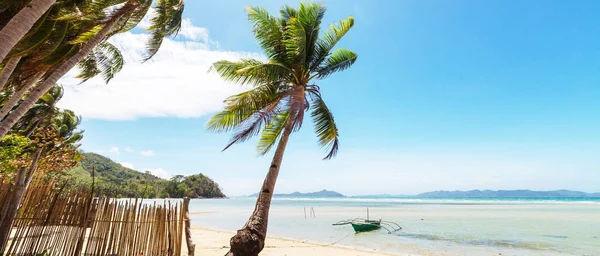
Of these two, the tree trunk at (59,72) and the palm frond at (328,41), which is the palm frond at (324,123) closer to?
the palm frond at (328,41)

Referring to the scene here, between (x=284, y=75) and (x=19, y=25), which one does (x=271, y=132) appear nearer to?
(x=284, y=75)

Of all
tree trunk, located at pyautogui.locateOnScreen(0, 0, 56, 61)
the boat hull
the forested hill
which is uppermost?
the forested hill

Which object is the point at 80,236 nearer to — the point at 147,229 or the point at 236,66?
the point at 147,229

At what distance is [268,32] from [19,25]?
5.30 meters

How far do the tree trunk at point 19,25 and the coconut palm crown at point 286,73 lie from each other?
4.11 meters

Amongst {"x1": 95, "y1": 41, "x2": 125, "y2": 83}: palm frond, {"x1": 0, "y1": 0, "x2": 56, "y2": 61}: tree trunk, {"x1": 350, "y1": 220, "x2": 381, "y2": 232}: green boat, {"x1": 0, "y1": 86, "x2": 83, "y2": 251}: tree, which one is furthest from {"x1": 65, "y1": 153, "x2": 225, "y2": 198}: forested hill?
{"x1": 0, "y1": 0, "x2": 56, "y2": 61}: tree trunk

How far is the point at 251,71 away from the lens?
734 centimetres

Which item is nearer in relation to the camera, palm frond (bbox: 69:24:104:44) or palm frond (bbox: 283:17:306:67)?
palm frond (bbox: 69:24:104:44)

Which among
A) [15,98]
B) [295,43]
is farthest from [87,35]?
[295,43]

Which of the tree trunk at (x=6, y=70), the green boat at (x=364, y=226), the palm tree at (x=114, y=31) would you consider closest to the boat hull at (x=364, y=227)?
the green boat at (x=364, y=226)

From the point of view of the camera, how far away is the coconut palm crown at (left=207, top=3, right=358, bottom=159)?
7809 mm

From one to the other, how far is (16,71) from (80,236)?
138 inches

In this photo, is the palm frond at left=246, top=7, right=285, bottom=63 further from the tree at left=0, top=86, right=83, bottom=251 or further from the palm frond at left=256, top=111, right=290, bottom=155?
the tree at left=0, top=86, right=83, bottom=251

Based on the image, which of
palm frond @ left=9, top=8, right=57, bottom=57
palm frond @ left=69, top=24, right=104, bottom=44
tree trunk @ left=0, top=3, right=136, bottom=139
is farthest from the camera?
palm frond @ left=69, top=24, right=104, bottom=44
